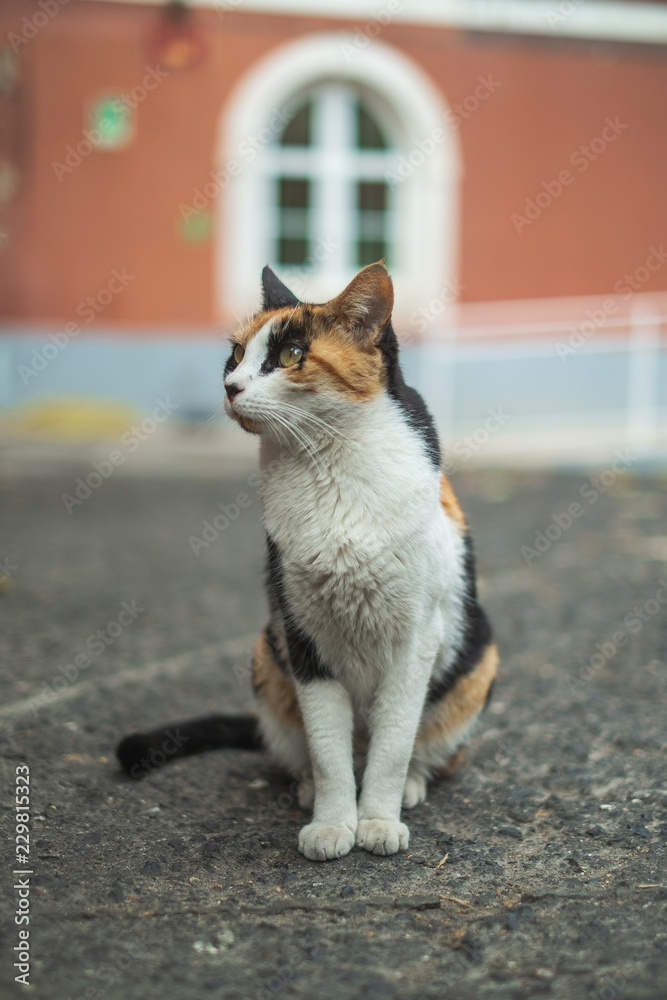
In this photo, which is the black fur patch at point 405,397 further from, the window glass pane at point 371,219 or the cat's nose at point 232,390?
the window glass pane at point 371,219

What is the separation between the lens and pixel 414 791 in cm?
256

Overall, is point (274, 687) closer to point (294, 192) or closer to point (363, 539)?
point (363, 539)

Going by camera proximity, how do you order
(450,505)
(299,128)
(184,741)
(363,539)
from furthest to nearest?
(299,128)
(184,741)
(450,505)
(363,539)

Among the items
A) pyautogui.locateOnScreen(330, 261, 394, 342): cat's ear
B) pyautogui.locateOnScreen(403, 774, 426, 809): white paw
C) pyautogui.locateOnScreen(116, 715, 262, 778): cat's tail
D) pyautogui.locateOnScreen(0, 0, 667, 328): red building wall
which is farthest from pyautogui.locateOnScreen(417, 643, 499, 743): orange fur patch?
pyautogui.locateOnScreen(0, 0, 667, 328): red building wall

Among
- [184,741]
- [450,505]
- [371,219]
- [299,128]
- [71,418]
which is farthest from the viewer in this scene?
[371,219]

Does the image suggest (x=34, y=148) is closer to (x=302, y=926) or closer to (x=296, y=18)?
(x=296, y=18)

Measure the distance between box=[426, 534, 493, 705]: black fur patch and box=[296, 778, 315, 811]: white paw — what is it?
0.39 meters

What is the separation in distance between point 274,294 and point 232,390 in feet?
1.38

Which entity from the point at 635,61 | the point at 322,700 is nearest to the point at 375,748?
the point at 322,700

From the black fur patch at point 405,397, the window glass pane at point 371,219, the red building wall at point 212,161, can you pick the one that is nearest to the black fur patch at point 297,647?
the black fur patch at point 405,397

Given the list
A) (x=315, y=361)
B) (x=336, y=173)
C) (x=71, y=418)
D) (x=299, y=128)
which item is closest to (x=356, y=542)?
(x=315, y=361)

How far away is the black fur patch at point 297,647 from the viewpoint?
227cm

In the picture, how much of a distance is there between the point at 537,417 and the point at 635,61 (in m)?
4.10

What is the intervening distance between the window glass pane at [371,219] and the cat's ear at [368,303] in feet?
30.0
